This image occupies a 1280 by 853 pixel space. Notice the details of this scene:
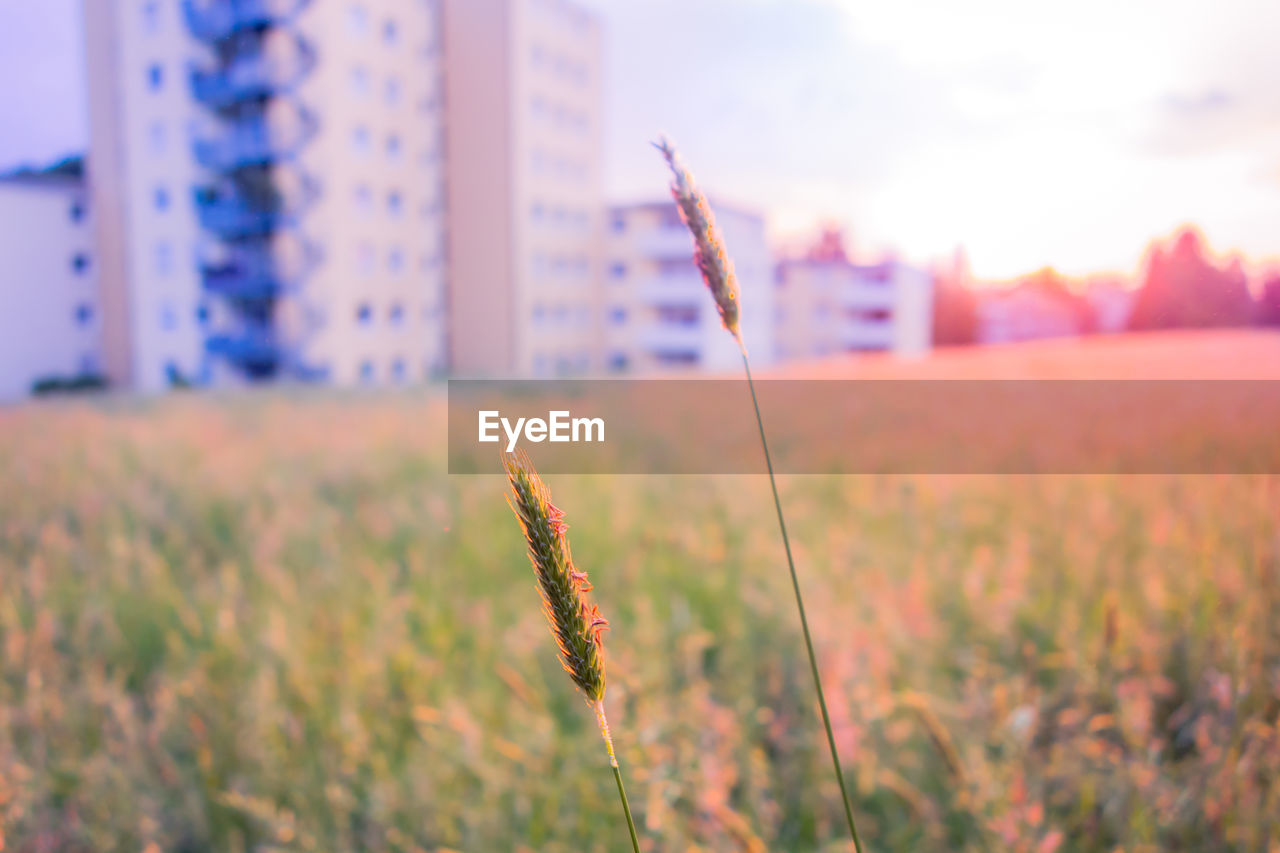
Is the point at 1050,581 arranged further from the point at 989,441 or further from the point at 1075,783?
the point at 989,441

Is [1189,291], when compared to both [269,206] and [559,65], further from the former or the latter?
[559,65]

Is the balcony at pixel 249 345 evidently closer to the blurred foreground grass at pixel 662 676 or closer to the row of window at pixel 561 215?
the row of window at pixel 561 215

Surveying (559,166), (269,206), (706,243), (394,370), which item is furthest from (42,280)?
(559,166)

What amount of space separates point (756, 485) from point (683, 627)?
2169 millimetres

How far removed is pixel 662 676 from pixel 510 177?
122 ft

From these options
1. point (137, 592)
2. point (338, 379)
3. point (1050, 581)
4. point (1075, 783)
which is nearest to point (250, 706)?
point (137, 592)

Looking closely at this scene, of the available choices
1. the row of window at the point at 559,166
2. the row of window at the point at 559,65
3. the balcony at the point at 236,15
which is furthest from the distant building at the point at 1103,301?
the row of window at the point at 559,65

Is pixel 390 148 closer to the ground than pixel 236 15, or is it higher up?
closer to the ground

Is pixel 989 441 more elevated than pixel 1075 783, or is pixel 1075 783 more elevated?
pixel 989 441

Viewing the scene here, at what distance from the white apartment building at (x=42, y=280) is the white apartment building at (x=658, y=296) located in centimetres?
3444

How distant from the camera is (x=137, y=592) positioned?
332cm

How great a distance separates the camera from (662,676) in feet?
7.93

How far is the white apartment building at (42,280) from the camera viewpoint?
4098 millimetres

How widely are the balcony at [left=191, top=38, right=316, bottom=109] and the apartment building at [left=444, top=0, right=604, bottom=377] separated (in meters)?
9.26
